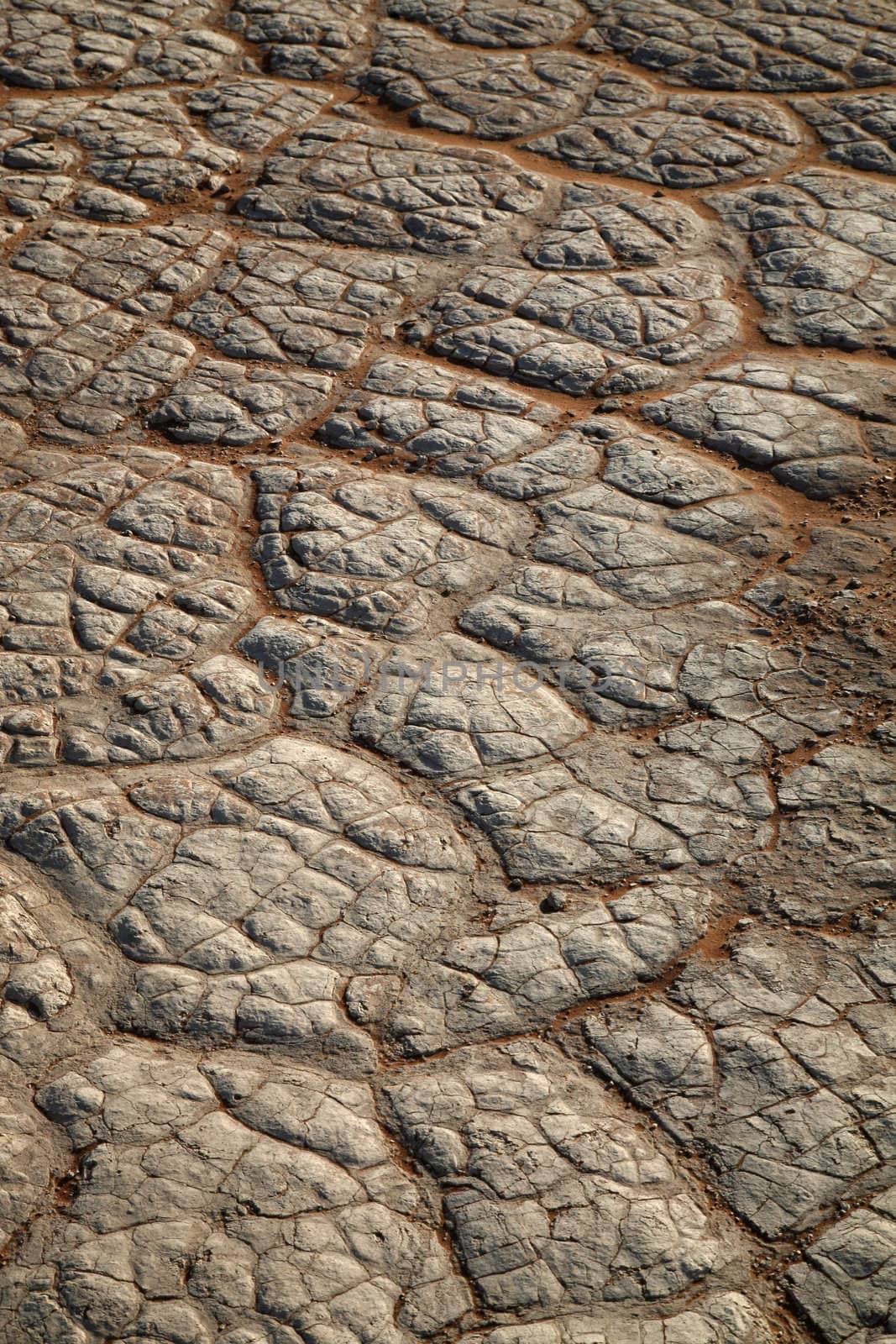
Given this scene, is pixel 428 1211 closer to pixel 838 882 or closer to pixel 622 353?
pixel 838 882

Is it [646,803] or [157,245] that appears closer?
[646,803]


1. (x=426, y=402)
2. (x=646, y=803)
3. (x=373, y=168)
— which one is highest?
(x=373, y=168)

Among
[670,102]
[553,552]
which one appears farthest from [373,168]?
[553,552]

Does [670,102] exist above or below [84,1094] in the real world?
above

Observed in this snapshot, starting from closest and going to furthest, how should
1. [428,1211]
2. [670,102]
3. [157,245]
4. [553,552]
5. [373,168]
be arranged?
[428,1211] → [553,552] → [157,245] → [373,168] → [670,102]

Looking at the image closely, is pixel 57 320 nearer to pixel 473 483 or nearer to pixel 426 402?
pixel 426 402

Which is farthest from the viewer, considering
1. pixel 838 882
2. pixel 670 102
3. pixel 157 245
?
pixel 670 102

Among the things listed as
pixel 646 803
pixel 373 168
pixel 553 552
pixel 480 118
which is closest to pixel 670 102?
pixel 480 118
